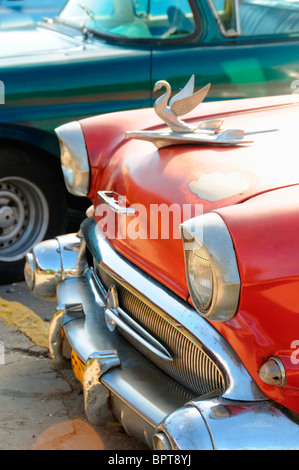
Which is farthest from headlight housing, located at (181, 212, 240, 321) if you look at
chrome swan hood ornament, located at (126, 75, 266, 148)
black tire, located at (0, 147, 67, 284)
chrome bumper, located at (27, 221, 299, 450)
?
black tire, located at (0, 147, 67, 284)

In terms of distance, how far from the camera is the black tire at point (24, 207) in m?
3.55

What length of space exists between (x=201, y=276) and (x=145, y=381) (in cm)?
44

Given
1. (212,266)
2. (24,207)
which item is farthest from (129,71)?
(212,266)

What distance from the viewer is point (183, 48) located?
3.66 meters

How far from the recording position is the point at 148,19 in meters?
3.72

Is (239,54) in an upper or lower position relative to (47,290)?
upper

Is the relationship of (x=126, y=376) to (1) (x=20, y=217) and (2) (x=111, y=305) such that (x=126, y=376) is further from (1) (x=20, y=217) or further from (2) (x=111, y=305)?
(1) (x=20, y=217)

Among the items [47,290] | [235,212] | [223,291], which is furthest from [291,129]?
[47,290]

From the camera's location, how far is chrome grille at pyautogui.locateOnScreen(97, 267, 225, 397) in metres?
1.74

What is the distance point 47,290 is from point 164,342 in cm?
78

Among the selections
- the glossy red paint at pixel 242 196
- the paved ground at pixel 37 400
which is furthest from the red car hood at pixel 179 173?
the paved ground at pixel 37 400

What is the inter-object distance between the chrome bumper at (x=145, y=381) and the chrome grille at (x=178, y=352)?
0.03 metres
